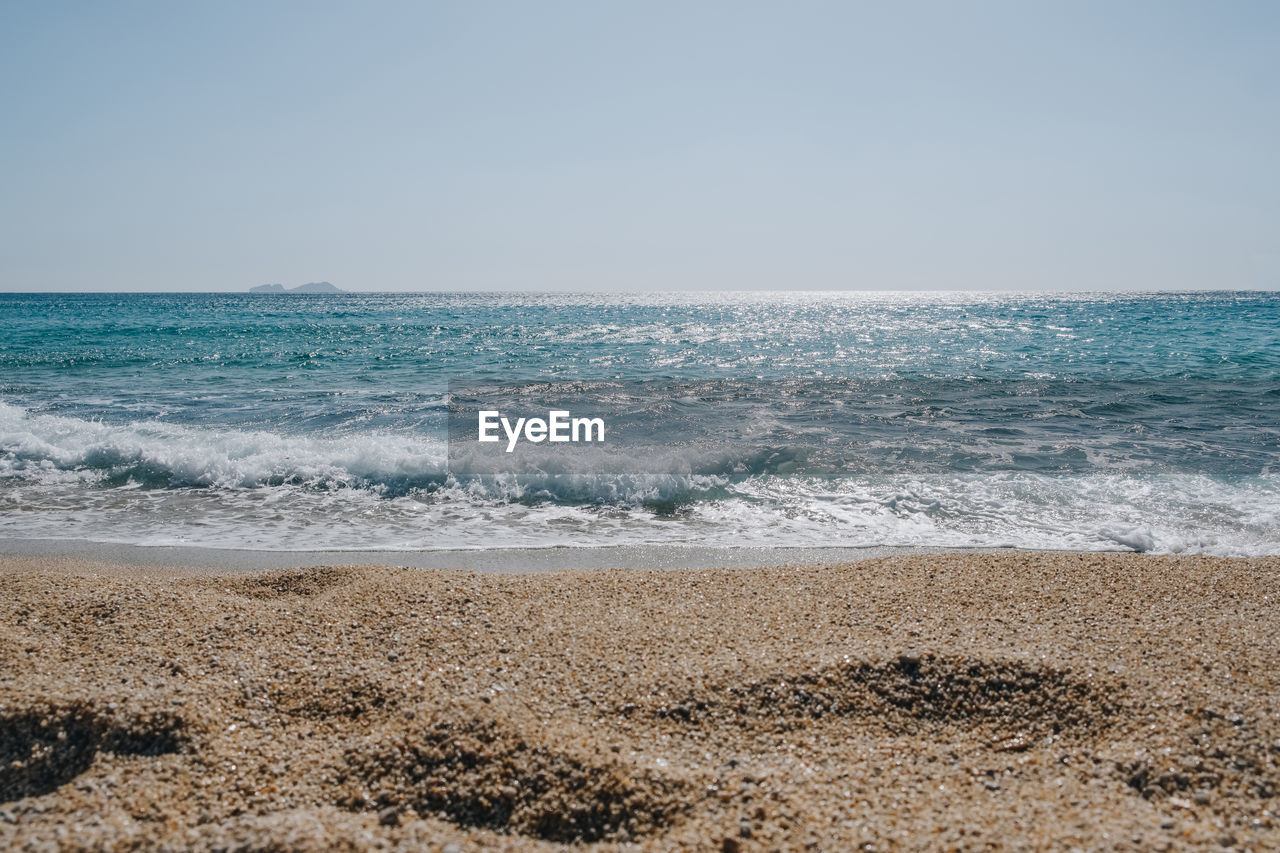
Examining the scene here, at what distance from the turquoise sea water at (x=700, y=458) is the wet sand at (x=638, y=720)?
2.33 m

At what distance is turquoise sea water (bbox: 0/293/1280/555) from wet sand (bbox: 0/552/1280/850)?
7.64ft

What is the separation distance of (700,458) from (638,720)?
6.49m

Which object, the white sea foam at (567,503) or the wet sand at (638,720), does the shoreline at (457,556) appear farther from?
the wet sand at (638,720)

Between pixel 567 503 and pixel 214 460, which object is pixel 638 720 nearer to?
pixel 567 503

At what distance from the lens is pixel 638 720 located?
9.23 feet

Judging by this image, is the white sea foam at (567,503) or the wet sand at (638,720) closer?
the wet sand at (638,720)

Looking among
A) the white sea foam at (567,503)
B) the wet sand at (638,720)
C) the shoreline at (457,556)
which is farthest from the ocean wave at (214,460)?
the wet sand at (638,720)

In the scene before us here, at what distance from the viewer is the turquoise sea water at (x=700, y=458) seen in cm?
667

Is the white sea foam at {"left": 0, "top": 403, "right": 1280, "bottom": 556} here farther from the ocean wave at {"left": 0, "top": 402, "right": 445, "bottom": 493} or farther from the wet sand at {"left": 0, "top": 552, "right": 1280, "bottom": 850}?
the wet sand at {"left": 0, "top": 552, "right": 1280, "bottom": 850}

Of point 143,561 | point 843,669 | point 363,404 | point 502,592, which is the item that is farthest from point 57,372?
point 843,669

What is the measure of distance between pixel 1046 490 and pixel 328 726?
768cm

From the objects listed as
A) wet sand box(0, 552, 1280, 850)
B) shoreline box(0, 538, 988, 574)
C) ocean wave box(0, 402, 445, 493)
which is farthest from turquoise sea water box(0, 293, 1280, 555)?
wet sand box(0, 552, 1280, 850)

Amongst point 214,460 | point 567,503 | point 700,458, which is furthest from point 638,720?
point 214,460

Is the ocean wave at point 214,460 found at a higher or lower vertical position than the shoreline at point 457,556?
higher
